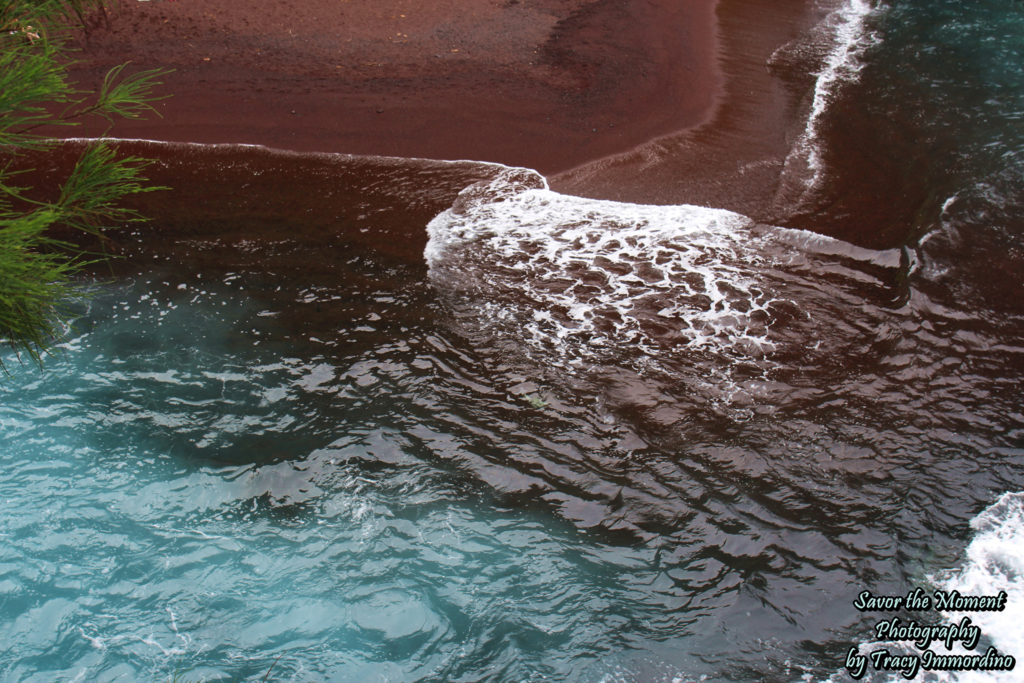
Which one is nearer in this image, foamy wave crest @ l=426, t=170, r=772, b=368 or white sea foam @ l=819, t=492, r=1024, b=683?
white sea foam @ l=819, t=492, r=1024, b=683

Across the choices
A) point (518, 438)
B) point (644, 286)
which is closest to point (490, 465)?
point (518, 438)

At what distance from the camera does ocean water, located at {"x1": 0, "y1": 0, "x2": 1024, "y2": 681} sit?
3.45 metres

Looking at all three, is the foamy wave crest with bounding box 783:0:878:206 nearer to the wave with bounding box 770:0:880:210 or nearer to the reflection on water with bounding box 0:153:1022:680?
the wave with bounding box 770:0:880:210

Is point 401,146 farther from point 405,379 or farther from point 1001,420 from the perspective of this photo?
point 1001,420

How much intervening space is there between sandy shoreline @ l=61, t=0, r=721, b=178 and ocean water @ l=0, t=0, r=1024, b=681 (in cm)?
100

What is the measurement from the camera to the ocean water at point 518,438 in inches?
136

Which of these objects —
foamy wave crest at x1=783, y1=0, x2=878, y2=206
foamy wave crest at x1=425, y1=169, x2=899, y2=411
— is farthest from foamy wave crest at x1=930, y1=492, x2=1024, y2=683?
foamy wave crest at x1=783, y1=0, x2=878, y2=206

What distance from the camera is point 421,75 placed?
8312 millimetres

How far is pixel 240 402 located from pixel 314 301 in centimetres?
108

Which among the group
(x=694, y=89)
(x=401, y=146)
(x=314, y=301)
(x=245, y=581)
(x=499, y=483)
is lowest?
(x=245, y=581)

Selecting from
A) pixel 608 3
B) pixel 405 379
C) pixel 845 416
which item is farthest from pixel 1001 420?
pixel 608 3

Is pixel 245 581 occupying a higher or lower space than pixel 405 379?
lower

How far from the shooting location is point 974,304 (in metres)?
5.33

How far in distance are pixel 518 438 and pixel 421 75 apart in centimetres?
552
